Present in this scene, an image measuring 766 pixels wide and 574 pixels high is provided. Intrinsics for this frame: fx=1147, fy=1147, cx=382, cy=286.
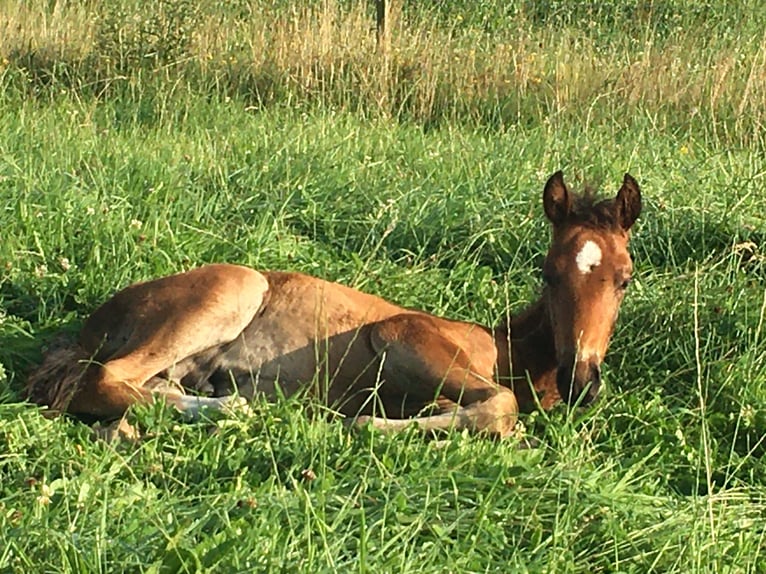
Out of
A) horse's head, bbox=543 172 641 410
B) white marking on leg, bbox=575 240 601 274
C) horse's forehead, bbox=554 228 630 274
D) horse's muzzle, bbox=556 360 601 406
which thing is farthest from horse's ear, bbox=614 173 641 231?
horse's muzzle, bbox=556 360 601 406

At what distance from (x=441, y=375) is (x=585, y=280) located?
0.72m

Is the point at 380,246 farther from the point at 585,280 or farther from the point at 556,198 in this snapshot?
the point at 585,280

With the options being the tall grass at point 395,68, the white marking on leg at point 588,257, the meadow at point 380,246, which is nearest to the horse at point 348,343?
the white marking on leg at point 588,257

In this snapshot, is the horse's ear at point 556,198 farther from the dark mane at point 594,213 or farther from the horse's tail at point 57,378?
the horse's tail at point 57,378

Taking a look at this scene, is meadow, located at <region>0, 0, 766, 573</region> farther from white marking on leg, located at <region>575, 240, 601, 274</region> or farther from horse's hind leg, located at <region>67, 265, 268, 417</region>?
white marking on leg, located at <region>575, 240, 601, 274</region>

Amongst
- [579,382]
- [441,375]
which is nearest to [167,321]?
[441,375]

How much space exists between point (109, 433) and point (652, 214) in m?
3.77

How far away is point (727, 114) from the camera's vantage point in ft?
30.7

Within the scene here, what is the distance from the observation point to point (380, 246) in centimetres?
634

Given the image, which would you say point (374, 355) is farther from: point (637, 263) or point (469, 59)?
point (469, 59)

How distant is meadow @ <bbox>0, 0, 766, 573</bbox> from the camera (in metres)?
3.28

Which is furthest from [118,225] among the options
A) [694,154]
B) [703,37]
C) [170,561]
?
[703,37]

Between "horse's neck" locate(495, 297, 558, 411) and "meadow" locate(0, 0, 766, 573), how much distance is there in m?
0.33

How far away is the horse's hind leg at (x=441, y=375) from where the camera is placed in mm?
4414
